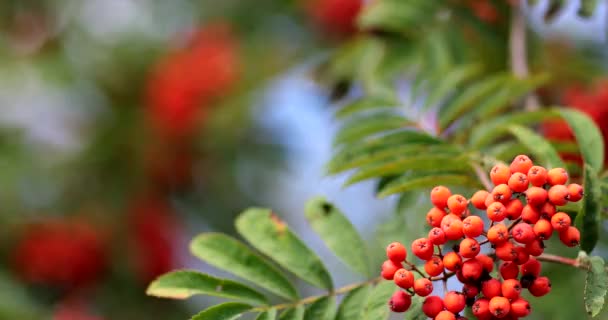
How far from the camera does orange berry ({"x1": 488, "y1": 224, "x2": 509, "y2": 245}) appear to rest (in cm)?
103

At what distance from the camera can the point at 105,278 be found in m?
3.45

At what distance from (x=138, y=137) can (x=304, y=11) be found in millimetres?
1029

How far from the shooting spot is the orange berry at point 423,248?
1058 millimetres

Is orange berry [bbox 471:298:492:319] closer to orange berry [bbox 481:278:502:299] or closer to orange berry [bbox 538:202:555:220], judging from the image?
orange berry [bbox 481:278:502:299]

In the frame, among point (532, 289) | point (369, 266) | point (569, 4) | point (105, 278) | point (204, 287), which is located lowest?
point (532, 289)

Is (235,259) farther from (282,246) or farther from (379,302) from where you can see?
(379,302)

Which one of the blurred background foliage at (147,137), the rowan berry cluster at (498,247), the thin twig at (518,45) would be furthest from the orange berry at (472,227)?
the blurred background foliage at (147,137)

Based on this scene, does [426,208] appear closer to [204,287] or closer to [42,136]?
[204,287]

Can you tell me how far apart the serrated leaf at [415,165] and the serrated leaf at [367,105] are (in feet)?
1.37

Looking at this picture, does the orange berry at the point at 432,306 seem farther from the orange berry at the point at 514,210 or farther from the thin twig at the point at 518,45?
the thin twig at the point at 518,45

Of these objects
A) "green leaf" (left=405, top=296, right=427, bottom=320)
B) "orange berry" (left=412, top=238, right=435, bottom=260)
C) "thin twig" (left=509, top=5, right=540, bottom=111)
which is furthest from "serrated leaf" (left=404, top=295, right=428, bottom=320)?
"thin twig" (left=509, top=5, right=540, bottom=111)

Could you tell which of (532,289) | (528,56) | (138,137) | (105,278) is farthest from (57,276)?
(532,289)

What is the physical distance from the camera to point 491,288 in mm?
1051

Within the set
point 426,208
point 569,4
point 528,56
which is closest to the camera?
point 426,208
